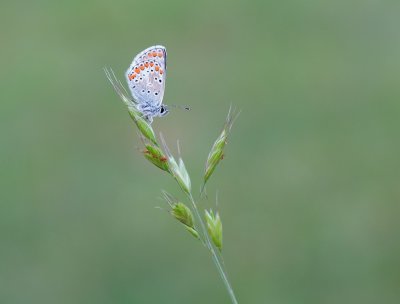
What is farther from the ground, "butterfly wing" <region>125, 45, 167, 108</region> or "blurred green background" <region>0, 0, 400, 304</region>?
"butterfly wing" <region>125, 45, 167, 108</region>

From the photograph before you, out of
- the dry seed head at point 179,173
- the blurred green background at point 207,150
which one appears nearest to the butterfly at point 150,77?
the dry seed head at point 179,173

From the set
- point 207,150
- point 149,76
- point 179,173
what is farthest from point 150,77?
point 207,150

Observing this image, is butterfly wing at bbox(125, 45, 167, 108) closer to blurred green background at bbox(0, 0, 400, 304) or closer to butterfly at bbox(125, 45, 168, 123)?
butterfly at bbox(125, 45, 168, 123)

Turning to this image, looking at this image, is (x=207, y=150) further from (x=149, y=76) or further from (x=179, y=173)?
(x=179, y=173)

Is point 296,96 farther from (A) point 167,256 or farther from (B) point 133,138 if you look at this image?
(A) point 167,256

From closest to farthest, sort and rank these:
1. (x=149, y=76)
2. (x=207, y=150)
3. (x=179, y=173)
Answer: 1. (x=179, y=173)
2. (x=149, y=76)
3. (x=207, y=150)

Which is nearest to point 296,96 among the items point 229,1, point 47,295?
point 229,1

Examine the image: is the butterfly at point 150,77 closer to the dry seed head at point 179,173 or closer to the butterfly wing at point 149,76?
the butterfly wing at point 149,76

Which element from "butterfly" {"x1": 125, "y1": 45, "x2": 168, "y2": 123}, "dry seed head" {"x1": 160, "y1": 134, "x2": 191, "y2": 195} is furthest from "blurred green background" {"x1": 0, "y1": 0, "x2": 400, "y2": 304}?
"dry seed head" {"x1": 160, "y1": 134, "x2": 191, "y2": 195}
